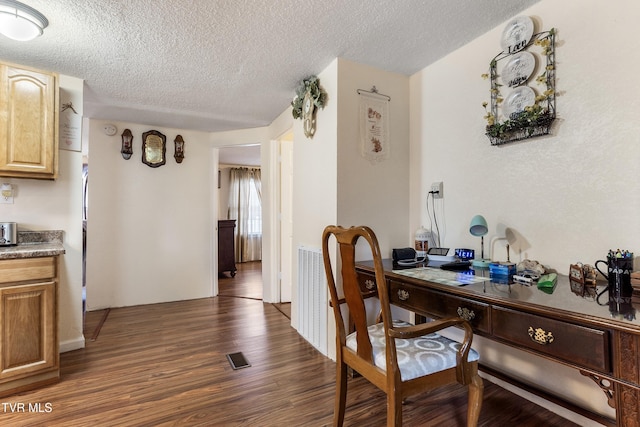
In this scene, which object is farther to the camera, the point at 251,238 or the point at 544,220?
the point at 251,238

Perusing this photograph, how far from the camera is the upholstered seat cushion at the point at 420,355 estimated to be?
1.24 m

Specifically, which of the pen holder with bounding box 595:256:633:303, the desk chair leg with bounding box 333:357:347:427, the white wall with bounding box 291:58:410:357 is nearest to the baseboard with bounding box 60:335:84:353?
the white wall with bounding box 291:58:410:357

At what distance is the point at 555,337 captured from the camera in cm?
102

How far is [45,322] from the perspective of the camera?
196cm

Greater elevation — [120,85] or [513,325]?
[120,85]

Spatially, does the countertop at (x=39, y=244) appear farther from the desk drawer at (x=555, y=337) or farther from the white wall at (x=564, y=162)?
the white wall at (x=564, y=162)

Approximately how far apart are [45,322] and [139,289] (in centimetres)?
182

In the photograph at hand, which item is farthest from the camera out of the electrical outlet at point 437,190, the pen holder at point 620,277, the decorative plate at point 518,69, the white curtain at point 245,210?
the white curtain at point 245,210

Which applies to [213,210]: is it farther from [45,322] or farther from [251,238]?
[251,238]

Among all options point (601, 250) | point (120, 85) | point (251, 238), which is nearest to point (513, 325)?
point (601, 250)

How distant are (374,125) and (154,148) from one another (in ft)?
9.43

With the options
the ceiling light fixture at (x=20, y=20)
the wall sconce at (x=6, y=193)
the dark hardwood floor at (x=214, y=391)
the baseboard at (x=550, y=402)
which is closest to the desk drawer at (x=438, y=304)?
the dark hardwood floor at (x=214, y=391)

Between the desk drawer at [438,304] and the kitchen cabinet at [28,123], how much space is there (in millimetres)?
2636

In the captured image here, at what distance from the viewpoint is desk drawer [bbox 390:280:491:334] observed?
49.6 inches
